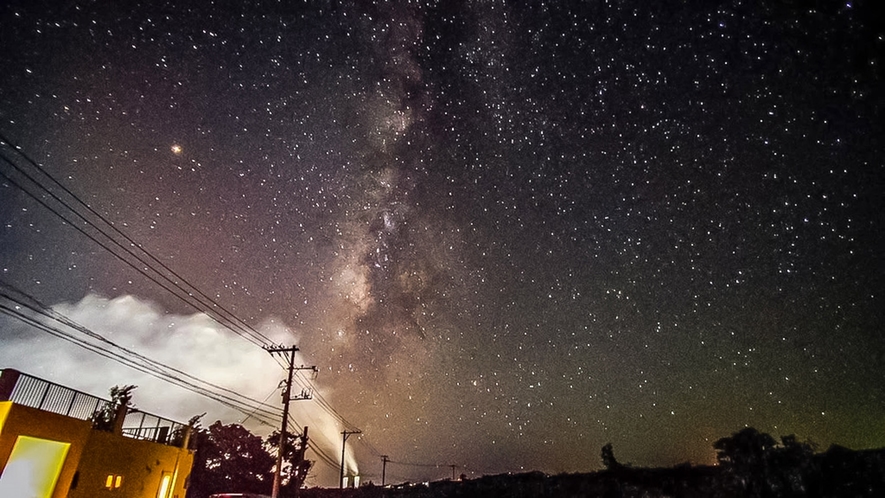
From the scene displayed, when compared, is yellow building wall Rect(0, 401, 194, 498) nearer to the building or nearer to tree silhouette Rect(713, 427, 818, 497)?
the building

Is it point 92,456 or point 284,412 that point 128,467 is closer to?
point 92,456

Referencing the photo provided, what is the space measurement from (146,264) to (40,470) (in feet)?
19.1

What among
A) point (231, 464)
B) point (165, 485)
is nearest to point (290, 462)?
point (231, 464)

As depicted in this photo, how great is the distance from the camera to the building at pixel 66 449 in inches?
446

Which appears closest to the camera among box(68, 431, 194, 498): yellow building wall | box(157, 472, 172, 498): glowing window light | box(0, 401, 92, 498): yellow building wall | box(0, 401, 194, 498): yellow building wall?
box(0, 401, 92, 498): yellow building wall

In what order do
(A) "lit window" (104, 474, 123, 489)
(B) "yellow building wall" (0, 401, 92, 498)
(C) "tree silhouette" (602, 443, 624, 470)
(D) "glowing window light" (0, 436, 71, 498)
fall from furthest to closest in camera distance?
1. (C) "tree silhouette" (602, 443, 624, 470)
2. (A) "lit window" (104, 474, 123, 489)
3. (D) "glowing window light" (0, 436, 71, 498)
4. (B) "yellow building wall" (0, 401, 92, 498)

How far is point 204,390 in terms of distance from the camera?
66.8 ft

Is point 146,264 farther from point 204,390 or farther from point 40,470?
point 204,390

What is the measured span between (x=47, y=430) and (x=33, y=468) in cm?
113

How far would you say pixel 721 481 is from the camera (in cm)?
2273

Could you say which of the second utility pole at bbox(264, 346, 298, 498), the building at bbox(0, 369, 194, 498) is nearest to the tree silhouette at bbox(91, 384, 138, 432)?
the building at bbox(0, 369, 194, 498)

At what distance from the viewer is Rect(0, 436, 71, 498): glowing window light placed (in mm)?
11543

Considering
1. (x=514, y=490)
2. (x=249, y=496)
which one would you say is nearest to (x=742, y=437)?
(x=514, y=490)

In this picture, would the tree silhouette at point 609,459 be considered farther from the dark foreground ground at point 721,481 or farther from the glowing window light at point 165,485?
the glowing window light at point 165,485
